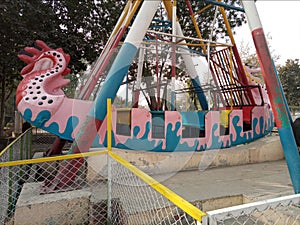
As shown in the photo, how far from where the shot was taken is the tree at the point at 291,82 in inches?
1204

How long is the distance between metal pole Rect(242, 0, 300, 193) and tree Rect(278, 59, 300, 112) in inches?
1222

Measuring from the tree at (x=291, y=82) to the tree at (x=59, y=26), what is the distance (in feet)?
93.1

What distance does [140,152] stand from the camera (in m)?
3.70

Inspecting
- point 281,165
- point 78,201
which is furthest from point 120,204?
point 281,165

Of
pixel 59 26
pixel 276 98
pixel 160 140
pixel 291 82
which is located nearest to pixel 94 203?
pixel 160 140

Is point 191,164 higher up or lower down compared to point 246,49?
lower down

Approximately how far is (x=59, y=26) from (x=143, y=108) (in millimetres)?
4775

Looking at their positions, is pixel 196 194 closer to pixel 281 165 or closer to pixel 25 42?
pixel 281 165

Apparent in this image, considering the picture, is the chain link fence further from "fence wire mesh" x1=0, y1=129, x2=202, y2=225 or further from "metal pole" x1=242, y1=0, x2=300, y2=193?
"metal pole" x1=242, y1=0, x2=300, y2=193

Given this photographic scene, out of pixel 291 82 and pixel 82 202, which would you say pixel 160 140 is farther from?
pixel 291 82

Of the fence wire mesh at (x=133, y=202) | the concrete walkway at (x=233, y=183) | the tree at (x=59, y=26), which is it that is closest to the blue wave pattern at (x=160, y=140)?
the concrete walkway at (x=233, y=183)

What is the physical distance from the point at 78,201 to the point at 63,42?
5.64 meters

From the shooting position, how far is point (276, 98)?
255 cm

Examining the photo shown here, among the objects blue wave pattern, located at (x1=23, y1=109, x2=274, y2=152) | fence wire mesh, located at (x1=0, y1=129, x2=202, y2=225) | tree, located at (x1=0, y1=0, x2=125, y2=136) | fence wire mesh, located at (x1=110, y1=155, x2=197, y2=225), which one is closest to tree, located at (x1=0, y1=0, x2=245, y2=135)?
tree, located at (x1=0, y1=0, x2=125, y2=136)
